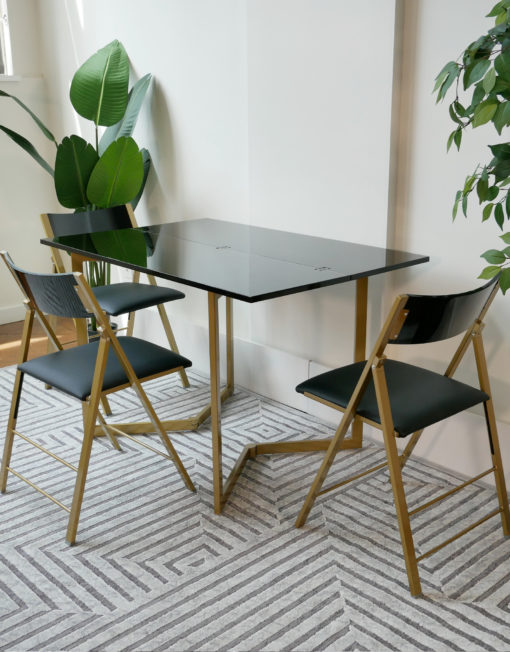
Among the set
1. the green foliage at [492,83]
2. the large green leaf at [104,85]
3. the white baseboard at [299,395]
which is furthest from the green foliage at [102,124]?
the green foliage at [492,83]

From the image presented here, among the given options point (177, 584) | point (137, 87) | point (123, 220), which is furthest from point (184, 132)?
point (177, 584)

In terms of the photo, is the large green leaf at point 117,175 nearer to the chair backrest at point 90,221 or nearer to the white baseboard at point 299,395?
the chair backrest at point 90,221

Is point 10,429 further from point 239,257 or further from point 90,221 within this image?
point 90,221

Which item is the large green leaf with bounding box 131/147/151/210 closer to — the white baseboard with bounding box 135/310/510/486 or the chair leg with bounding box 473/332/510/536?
the white baseboard with bounding box 135/310/510/486

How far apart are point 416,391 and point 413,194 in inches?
34.2

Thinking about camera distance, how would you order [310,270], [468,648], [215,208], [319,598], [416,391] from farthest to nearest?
[215,208]
[310,270]
[416,391]
[319,598]
[468,648]

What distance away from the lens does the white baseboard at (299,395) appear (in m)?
2.74

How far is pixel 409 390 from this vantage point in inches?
90.4

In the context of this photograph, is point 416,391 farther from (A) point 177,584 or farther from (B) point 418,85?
(B) point 418,85

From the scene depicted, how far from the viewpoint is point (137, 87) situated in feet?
12.6

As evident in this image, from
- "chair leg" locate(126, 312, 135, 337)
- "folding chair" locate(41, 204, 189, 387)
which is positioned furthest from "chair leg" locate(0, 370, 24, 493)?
"chair leg" locate(126, 312, 135, 337)

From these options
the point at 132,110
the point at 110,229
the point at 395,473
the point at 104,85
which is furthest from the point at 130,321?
the point at 395,473

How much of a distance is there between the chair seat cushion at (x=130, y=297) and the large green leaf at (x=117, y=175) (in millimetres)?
575

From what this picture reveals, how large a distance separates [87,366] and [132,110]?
6.04 feet
